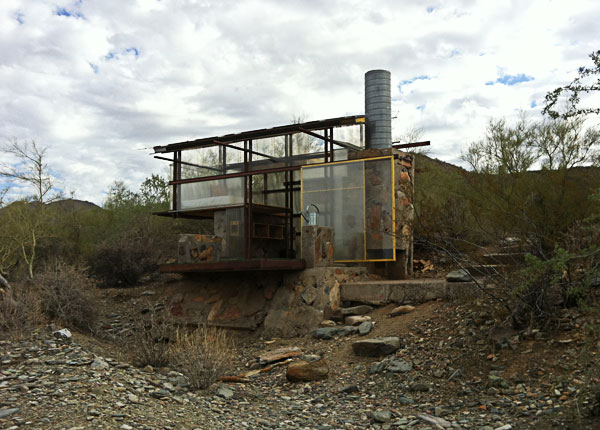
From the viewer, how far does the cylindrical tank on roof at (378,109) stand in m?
12.5

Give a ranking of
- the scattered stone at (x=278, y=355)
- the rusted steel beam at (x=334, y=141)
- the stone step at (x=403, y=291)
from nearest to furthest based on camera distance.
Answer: the scattered stone at (x=278, y=355)
the stone step at (x=403, y=291)
the rusted steel beam at (x=334, y=141)

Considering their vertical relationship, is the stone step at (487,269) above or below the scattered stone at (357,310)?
above

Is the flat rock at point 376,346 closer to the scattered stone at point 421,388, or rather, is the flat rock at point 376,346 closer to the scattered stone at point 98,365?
the scattered stone at point 421,388

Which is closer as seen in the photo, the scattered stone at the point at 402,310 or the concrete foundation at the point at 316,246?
the scattered stone at the point at 402,310

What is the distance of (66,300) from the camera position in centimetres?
904

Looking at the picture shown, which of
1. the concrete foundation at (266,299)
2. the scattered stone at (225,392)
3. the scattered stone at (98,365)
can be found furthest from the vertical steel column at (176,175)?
the scattered stone at (225,392)

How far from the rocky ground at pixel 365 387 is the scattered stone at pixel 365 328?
409 millimetres

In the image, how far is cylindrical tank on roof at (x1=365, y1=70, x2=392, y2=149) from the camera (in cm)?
1245

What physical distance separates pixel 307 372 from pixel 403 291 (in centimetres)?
276

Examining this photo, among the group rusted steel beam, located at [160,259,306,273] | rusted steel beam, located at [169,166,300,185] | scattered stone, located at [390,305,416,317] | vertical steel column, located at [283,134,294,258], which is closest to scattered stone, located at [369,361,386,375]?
scattered stone, located at [390,305,416,317]

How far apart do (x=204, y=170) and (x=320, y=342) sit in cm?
646

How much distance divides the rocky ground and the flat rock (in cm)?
8

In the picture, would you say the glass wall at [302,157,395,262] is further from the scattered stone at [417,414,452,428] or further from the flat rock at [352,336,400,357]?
the scattered stone at [417,414,452,428]

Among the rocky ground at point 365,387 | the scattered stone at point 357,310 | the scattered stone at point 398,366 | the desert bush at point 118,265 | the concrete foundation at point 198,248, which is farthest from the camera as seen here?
the desert bush at point 118,265
